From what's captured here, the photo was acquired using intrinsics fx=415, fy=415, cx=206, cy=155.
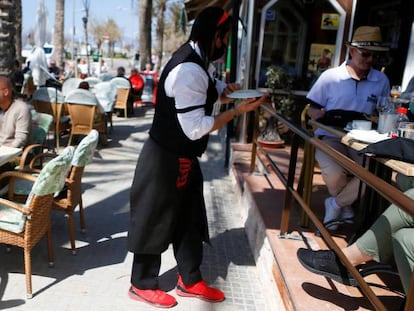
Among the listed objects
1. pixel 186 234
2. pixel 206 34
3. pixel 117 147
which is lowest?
pixel 117 147

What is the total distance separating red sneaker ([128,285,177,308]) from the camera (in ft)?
8.62

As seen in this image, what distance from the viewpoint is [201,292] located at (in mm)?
2736

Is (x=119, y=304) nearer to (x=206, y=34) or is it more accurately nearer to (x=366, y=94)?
(x=206, y=34)

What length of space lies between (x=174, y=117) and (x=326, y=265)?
121 centimetres

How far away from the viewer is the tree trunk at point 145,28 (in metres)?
15.4

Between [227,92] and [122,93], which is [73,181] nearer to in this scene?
[227,92]

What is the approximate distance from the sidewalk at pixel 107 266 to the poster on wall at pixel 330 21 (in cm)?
323

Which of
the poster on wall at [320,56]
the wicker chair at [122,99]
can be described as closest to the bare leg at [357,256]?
the poster on wall at [320,56]

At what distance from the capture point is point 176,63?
7.44ft

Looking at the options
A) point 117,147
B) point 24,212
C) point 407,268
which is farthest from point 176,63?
point 117,147

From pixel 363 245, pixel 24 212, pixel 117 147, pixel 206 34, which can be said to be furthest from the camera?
pixel 117 147

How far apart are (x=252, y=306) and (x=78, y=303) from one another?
1.12m

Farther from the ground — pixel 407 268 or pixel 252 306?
pixel 407 268

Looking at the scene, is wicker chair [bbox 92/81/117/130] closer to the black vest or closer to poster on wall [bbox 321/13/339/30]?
poster on wall [bbox 321/13/339/30]
